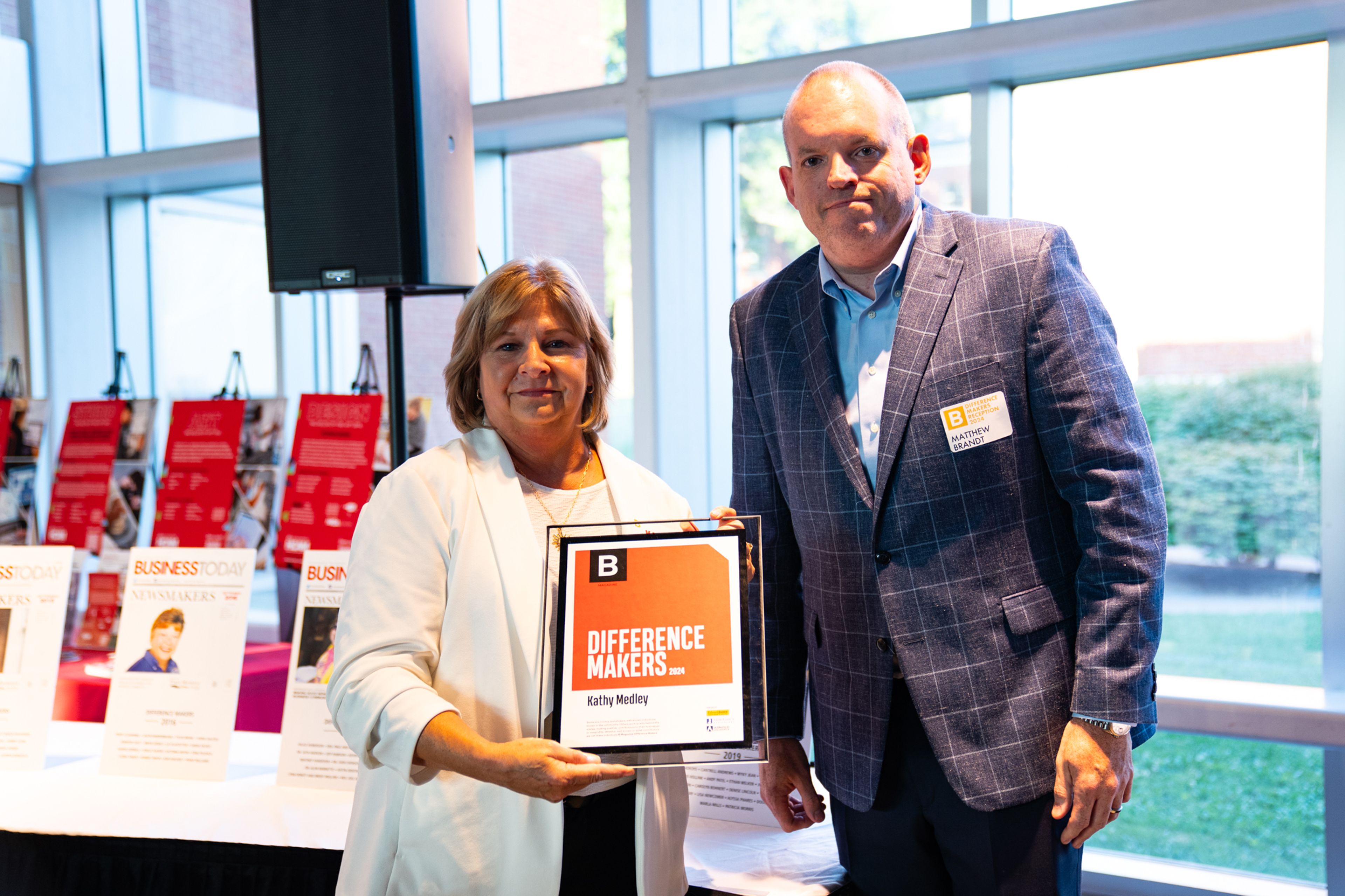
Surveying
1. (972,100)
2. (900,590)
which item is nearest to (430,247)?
(900,590)

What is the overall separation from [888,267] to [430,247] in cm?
129

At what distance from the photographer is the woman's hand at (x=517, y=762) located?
1422 millimetres

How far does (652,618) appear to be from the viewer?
1602mm

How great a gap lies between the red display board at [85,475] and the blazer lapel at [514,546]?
10.2 ft

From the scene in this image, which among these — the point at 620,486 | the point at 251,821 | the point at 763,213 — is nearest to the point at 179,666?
the point at 251,821

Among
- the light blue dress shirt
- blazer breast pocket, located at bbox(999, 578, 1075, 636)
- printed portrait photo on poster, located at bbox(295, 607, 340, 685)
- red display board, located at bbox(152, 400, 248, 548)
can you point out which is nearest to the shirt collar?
the light blue dress shirt

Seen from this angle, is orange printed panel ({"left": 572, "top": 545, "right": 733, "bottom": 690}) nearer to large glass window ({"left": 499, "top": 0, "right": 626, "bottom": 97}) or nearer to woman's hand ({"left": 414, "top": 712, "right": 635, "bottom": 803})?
woman's hand ({"left": 414, "top": 712, "right": 635, "bottom": 803})

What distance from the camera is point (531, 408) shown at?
1.71 m

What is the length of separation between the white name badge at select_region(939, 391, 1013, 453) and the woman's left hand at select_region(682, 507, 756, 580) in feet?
1.19

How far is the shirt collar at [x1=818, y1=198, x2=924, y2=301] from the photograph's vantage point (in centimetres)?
170

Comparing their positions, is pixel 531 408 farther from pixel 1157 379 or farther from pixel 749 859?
pixel 1157 379

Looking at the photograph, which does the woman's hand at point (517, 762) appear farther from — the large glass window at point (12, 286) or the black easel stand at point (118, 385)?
the large glass window at point (12, 286)

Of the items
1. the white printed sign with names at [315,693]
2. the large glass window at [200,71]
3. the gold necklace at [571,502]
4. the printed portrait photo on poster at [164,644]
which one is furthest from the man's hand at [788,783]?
the large glass window at [200,71]

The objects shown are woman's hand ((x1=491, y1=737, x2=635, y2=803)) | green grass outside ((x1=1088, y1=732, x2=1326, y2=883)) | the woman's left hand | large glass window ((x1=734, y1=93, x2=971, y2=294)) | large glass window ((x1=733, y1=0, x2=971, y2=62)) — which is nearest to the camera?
woman's hand ((x1=491, y1=737, x2=635, y2=803))
